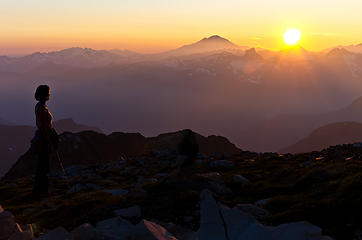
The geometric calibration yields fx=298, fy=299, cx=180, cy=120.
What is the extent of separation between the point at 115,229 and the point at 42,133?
1103cm

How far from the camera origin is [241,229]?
5184mm

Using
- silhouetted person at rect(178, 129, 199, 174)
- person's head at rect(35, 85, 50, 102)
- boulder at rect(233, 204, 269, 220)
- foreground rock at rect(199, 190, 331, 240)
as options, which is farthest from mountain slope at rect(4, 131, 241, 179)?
foreground rock at rect(199, 190, 331, 240)

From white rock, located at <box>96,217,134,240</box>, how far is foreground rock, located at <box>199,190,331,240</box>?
1568 millimetres

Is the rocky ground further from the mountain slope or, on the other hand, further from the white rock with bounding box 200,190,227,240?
the mountain slope

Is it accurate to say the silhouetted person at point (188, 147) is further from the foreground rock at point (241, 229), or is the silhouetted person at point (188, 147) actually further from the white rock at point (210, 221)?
the foreground rock at point (241, 229)

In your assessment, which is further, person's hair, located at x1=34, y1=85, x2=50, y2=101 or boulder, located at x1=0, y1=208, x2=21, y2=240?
person's hair, located at x1=34, y1=85, x2=50, y2=101

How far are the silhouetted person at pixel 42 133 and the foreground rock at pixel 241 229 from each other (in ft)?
39.8

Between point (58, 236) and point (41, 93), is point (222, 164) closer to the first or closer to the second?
point (41, 93)

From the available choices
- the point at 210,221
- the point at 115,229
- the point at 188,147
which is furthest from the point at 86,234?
the point at 188,147

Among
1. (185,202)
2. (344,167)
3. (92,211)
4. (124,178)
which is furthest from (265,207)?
(124,178)

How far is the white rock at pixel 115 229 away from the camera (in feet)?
18.4

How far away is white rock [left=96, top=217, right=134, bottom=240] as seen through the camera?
5.60 m

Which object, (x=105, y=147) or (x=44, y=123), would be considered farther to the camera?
(x=105, y=147)

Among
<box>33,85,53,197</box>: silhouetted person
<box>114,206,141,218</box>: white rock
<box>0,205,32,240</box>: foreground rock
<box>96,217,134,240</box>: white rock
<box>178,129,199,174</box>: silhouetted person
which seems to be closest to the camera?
<box>96,217,134,240</box>: white rock
